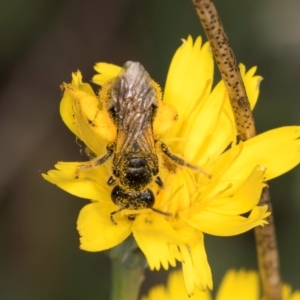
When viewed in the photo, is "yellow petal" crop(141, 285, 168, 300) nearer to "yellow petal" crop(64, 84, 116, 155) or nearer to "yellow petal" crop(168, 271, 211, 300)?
"yellow petal" crop(168, 271, 211, 300)

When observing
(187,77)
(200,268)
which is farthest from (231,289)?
(187,77)

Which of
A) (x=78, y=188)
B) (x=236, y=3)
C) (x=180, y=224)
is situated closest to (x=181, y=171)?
(x=180, y=224)

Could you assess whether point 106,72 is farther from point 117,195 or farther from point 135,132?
point 117,195

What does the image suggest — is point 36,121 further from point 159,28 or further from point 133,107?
point 133,107

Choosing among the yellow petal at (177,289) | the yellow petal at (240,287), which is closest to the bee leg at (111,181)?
the yellow petal at (177,289)

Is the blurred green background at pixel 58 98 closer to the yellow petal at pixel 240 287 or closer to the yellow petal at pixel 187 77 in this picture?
the yellow petal at pixel 240 287

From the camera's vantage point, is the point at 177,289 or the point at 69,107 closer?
the point at 69,107

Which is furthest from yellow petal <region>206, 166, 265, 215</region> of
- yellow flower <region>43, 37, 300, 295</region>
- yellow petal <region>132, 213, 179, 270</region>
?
yellow petal <region>132, 213, 179, 270</region>
